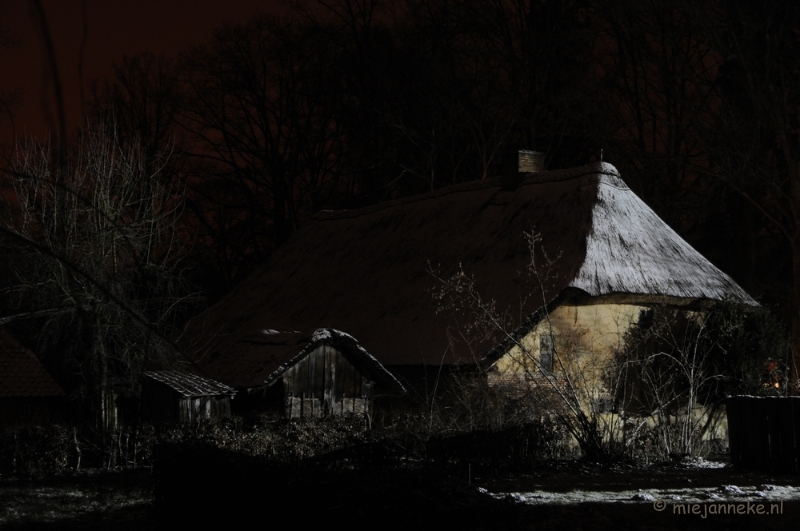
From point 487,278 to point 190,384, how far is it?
7.84m

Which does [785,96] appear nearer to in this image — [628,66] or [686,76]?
[686,76]

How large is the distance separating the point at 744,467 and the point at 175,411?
915cm

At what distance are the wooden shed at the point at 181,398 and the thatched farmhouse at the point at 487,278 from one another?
3.15 feet

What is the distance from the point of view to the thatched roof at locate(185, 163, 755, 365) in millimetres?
19797

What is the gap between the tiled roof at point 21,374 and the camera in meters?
22.7

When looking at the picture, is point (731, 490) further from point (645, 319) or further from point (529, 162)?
point (529, 162)

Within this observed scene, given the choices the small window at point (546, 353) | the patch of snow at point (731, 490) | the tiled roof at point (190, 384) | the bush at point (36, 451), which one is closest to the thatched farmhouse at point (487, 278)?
the small window at point (546, 353)

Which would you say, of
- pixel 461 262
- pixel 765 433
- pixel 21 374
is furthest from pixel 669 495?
pixel 21 374

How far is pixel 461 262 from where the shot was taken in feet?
74.1

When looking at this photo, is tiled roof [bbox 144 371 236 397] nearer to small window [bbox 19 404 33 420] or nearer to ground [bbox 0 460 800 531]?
ground [bbox 0 460 800 531]

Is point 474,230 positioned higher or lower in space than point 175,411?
higher

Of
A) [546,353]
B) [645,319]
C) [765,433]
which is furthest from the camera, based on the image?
[645,319]

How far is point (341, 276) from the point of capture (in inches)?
997

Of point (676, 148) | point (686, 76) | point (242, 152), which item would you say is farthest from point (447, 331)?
point (242, 152)
